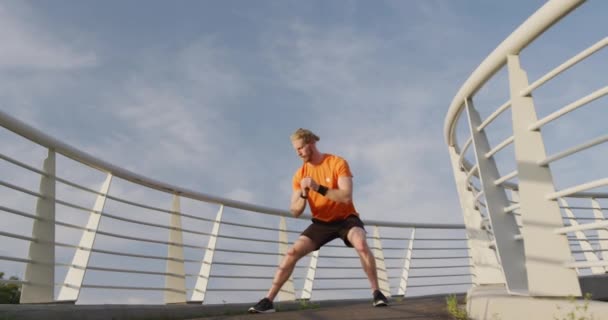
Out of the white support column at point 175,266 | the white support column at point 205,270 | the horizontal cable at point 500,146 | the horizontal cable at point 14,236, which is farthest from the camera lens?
the white support column at point 205,270

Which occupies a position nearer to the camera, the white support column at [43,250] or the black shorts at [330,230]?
the white support column at [43,250]

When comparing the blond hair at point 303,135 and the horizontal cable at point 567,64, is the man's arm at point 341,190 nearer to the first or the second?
the blond hair at point 303,135

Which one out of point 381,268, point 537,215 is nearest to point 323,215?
point 537,215

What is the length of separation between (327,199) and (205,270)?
255cm

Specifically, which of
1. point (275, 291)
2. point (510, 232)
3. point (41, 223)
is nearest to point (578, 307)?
point (510, 232)

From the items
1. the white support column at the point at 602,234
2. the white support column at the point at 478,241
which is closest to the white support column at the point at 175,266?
the white support column at the point at 478,241

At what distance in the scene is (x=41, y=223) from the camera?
462 cm

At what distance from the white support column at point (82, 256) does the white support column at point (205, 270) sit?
5.73 ft

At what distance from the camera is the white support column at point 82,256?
4.81m

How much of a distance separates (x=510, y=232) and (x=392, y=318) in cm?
108

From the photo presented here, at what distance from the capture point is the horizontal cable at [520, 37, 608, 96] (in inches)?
106

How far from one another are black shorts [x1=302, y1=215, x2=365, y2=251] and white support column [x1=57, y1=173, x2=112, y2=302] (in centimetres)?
197

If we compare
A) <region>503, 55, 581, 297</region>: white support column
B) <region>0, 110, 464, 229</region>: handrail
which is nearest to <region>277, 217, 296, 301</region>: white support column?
<region>0, 110, 464, 229</region>: handrail

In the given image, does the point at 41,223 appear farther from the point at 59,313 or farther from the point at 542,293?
the point at 542,293
